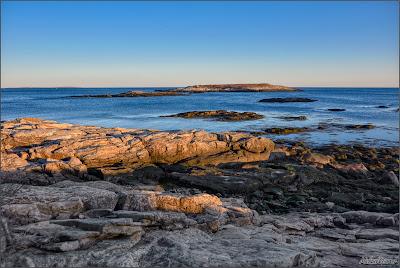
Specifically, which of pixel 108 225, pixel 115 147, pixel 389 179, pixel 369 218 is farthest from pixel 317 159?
pixel 108 225

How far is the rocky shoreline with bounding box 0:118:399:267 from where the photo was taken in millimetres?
7867

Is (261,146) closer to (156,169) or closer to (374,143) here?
(156,169)

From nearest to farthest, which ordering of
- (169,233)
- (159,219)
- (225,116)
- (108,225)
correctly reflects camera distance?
(108,225), (169,233), (159,219), (225,116)

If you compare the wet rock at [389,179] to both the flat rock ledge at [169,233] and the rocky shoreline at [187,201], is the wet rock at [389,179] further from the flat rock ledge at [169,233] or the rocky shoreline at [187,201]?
the flat rock ledge at [169,233]

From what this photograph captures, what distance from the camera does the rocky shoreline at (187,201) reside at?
25.8 ft

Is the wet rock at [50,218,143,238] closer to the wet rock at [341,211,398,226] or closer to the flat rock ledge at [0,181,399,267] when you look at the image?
the flat rock ledge at [0,181,399,267]

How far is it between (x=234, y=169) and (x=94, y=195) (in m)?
11.2

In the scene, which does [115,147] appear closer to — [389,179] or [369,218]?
[369,218]

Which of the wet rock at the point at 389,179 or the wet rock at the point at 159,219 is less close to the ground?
the wet rock at the point at 159,219

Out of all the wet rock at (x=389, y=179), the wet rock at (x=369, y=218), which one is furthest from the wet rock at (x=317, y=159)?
the wet rock at (x=369, y=218)

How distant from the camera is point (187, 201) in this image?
1134 cm

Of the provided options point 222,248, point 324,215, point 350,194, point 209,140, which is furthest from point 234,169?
point 222,248

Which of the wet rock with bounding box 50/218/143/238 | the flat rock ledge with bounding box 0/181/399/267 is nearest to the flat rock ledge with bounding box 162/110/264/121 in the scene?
the flat rock ledge with bounding box 0/181/399/267

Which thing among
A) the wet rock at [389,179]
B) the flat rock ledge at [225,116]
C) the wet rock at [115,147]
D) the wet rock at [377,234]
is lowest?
the wet rock at [389,179]
